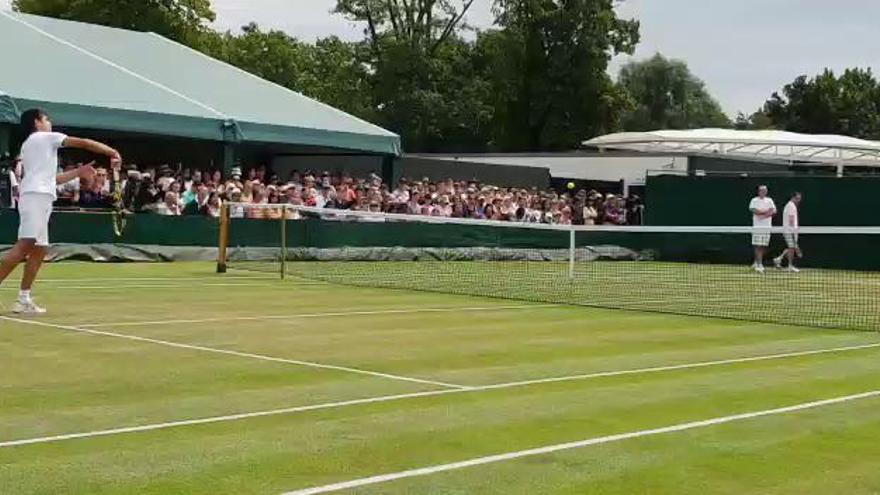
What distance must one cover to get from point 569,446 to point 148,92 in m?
25.3

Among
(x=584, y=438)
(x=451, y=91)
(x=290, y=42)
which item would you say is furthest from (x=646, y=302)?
(x=290, y=42)

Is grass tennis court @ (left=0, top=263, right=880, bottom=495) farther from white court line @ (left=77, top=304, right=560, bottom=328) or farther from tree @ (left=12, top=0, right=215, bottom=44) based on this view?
tree @ (left=12, top=0, right=215, bottom=44)

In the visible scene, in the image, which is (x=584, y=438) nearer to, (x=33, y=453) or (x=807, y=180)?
(x=33, y=453)

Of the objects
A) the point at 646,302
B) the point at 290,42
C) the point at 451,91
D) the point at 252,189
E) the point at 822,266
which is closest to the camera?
the point at 646,302

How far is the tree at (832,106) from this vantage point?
9831cm

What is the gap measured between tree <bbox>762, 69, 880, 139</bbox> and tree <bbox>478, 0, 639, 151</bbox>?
106 ft

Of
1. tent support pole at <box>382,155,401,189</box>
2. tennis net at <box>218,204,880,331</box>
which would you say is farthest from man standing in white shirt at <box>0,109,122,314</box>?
tent support pole at <box>382,155,401,189</box>

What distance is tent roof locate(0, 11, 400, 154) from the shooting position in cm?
2803

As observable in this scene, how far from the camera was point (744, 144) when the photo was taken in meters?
45.2

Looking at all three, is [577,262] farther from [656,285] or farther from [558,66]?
[558,66]

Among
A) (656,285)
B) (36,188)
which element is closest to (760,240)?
(656,285)

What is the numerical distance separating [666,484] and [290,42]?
293 ft

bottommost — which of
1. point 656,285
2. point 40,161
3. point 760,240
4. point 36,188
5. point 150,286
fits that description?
point 656,285

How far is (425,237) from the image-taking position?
1118 inches
